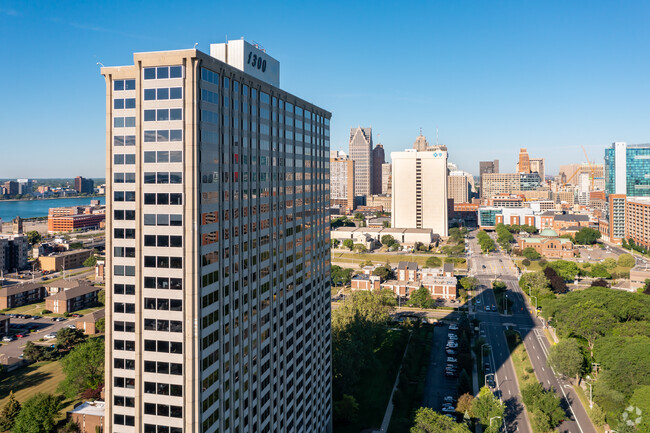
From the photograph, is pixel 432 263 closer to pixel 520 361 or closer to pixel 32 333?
pixel 520 361

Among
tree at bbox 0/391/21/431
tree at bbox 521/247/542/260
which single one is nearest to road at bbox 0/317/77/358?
tree at bbox 0/391/21/431

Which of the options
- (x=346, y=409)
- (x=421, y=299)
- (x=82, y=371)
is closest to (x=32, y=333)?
(x=82, y=371)

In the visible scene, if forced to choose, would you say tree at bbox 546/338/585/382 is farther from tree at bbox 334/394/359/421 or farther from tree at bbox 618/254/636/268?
tree at bbox 618/254/636/268

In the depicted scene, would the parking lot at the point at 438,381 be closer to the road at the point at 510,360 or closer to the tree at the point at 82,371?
the road at the point at 510,360

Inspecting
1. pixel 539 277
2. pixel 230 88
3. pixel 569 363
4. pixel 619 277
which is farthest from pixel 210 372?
pixel 619 277

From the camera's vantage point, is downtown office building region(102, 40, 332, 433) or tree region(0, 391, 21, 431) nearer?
downtown office building region(102, 40, 332, 433)

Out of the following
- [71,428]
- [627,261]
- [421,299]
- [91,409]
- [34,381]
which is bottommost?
[34,381]

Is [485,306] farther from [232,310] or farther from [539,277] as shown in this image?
[232,310]
